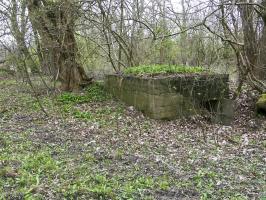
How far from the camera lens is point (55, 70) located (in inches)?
384

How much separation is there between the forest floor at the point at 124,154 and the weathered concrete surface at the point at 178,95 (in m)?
0.21

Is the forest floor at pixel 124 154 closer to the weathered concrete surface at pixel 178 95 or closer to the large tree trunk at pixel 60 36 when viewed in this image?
the weathered concrete surface at pixel 178 95

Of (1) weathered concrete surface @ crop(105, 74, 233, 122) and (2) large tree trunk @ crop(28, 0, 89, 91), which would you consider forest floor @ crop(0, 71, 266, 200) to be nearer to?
(1) weathered concrete surface @ crop(105, 74, 233, 122)

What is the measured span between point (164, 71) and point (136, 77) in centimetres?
60

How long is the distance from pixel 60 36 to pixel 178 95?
3.63 meters

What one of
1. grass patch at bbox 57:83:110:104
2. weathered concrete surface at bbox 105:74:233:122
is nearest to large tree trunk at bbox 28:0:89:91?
grass patch at bbox 57:83:110:104

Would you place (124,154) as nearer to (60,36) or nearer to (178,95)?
(178,95)

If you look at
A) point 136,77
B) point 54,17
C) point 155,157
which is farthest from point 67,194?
Answer: point 54,17

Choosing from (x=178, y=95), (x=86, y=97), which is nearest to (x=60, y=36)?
(x=86, y=97)

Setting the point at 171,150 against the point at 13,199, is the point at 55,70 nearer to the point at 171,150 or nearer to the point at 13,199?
the point at 171,150

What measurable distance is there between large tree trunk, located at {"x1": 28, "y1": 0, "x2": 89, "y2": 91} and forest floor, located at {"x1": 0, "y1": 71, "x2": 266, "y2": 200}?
141 centimetres

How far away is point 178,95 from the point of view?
7.23m

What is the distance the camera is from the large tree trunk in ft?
28.3

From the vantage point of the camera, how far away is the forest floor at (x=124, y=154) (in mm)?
3953
